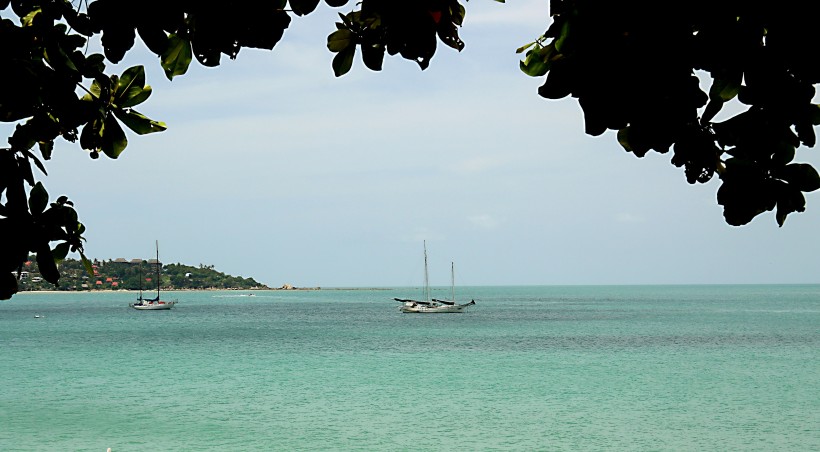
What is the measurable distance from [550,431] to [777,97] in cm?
2292

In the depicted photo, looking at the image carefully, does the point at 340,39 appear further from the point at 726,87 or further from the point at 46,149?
the point at 46,149

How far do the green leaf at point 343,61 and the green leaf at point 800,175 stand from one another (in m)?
1.10

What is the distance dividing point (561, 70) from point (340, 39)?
71 cm

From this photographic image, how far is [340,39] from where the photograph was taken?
84.4 inches

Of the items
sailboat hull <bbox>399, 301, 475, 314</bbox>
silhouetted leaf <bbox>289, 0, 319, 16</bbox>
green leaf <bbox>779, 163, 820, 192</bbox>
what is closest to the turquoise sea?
silhouetted leaf <bbox>289, 0, 319, 16</bbox>

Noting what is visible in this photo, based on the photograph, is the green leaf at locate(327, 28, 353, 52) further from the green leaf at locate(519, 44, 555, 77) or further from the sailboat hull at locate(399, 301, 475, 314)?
the sailboat hull at locate(399, 301, 475, 314)

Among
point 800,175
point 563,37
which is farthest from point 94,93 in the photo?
point 800,175

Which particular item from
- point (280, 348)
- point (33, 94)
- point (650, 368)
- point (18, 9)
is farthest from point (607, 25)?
point (280, 348)

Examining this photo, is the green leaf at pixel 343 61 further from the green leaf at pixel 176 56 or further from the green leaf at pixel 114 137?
the green leaf at pixel 114 137

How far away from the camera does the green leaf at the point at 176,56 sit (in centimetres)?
216

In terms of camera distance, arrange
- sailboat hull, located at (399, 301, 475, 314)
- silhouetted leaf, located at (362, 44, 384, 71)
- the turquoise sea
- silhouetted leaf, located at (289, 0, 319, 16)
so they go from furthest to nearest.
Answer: sailboat hull, located at (399, 301, 475, 314), the turquoise sea, silhouetted leaf, located at (362, 44, 384, 71), silhouetted leaf, located at (289, 0, 319, 16)

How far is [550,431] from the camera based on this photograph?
77.2 ft

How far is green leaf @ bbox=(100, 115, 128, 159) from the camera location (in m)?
2.38

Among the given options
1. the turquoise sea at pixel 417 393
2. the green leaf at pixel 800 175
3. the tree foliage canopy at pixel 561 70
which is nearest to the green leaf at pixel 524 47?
the tree foliage canopy at pixel 561 70
